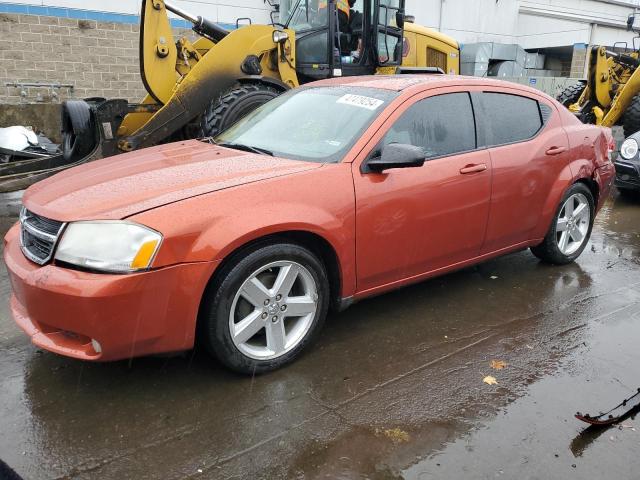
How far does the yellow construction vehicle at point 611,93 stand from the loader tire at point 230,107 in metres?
6.89

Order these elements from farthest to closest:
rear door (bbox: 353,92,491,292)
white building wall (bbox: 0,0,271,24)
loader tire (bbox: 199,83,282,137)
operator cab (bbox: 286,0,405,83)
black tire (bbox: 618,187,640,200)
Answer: white building wall (bbox: 0,0,271,24)
operator cab (bbox: 286,0,405,83)
black tire (bbox: 618,187,640,200)
loader tire (bbox: 199,83,282,137)
rear door (bbox: 353,92,491,292)

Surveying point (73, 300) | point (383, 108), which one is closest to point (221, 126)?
point (383, 108)

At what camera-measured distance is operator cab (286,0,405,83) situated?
8.09 m

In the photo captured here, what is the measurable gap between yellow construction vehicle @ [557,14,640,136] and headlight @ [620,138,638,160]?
339cm

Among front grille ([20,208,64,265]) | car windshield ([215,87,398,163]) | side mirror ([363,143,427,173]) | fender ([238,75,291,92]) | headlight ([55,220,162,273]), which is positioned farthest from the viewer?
fender ([238,75,291,92])

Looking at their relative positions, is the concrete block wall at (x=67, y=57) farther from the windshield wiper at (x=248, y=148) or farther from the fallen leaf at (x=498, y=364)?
the fallen leaf at (x=498, y=364)

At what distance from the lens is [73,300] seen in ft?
8.14

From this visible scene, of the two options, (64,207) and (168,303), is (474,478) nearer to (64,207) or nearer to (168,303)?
(168,303)

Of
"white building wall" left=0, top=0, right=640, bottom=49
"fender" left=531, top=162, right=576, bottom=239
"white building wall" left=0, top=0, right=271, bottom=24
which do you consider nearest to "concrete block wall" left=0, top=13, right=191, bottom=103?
"white building wall" left=0, top=0, right=271, bottom=24

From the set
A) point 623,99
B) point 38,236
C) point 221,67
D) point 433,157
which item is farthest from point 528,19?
point 38,236

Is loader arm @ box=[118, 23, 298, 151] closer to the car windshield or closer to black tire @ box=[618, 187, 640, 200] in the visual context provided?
the car windshield

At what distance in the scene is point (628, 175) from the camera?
24.0 feet

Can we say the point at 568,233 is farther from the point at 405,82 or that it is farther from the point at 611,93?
the point at 611,93

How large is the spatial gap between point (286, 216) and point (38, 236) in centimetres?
125
